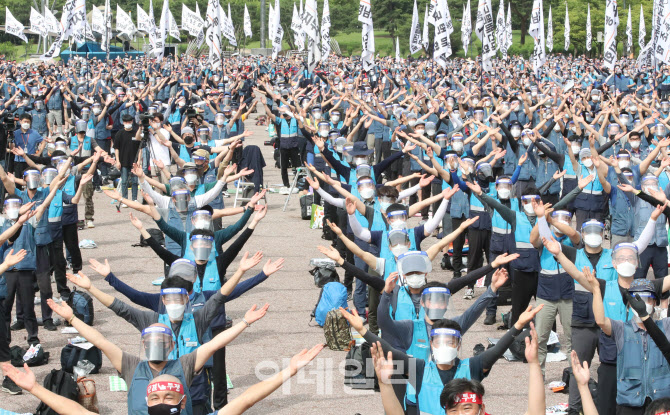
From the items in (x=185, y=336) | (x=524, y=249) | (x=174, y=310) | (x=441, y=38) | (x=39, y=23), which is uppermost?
(x=39, y=23)

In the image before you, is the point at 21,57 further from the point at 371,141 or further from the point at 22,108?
the point at 371,141

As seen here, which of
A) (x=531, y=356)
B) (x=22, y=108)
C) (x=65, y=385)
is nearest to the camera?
(x=531, y=356)

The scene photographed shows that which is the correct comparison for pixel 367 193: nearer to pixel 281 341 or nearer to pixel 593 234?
pixel 281 341

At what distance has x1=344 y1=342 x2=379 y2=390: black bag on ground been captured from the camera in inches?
416

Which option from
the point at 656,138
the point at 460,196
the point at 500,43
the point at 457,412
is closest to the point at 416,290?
the point at 457,412

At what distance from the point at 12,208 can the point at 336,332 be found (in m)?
4.31

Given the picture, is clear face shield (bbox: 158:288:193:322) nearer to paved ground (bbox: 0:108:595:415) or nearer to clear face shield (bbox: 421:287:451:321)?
clear face shield (bbox: 421:287:451:321)

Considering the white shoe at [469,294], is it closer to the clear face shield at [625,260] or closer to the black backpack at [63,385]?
the clear face shield at [625,260]

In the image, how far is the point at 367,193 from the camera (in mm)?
12227

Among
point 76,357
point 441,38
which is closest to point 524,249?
point 76,357

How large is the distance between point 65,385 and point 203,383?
2.16m

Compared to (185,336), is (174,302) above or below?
above

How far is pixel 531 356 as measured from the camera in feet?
20.6

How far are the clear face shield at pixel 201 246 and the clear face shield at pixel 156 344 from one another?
2.49m
